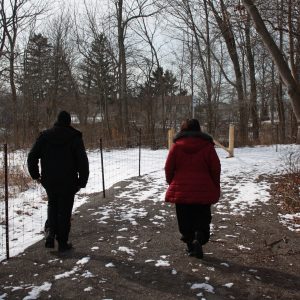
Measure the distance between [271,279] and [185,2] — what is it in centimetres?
2517

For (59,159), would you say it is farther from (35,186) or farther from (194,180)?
(35,186)

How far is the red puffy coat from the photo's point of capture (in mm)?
5148

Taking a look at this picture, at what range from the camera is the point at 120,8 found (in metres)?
27.1

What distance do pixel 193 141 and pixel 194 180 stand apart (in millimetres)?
477

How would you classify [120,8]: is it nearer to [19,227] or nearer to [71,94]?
[71,94]

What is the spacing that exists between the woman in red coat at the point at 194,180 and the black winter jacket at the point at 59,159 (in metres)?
1.19

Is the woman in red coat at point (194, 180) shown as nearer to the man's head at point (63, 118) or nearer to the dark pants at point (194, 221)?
the dark pants at point (194, 221)

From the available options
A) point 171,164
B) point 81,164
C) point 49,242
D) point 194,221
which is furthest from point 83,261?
point 171,164

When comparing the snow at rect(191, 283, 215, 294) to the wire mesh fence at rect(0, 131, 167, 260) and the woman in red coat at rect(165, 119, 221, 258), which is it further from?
the wire mesh fence at rect(0, 131, 167, 260)

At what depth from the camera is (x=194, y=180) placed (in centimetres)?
518

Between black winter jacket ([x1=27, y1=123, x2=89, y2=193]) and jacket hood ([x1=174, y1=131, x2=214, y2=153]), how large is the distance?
130cm

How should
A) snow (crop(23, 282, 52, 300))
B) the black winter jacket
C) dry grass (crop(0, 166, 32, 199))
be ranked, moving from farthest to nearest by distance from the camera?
dry grass (crop(0, 166, 32, 199)) → the black winter jacket → snow (crop(23, 282, 52, 300))

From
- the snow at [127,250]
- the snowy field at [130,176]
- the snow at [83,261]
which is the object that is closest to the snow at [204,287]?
the snow at [127,250]

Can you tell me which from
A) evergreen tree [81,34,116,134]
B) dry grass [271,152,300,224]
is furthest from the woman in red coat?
evergreen tree [81,34,116,134]
